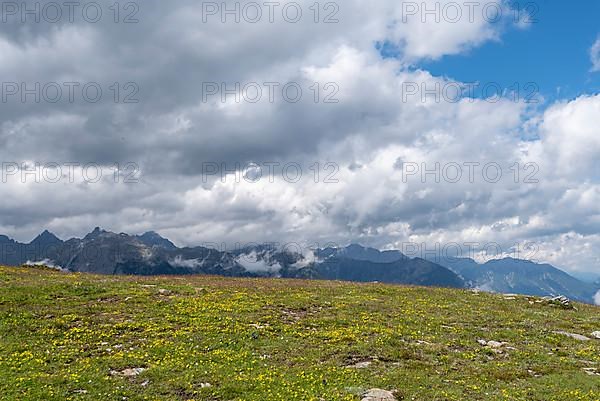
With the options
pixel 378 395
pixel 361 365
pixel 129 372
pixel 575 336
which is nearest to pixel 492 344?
pixel 575 336

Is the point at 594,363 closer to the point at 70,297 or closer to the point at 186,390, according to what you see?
the point at 186,390

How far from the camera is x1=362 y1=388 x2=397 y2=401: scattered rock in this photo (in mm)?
19625

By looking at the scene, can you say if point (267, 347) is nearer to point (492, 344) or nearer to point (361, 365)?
point (361, 365)

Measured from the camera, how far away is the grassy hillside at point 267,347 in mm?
20422

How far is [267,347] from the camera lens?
2575 centimetres

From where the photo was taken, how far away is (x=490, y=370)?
948 inches

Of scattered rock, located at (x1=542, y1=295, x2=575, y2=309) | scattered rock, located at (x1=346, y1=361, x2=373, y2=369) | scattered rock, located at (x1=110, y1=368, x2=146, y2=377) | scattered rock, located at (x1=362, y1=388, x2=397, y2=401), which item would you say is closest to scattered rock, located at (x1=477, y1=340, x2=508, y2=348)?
scattered rock, located at (x1=346, y1=361, x2=373, y2=369)

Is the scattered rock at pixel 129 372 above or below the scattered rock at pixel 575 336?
above

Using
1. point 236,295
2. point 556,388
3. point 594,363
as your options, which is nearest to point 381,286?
point 236,295

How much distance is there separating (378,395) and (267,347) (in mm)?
7746

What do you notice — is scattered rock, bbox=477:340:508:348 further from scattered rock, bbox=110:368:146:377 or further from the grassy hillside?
scattered rock, bbox=110:368:146:377

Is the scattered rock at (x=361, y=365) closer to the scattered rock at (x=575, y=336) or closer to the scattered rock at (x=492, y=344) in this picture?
the scattered rock at (x=492, y=344)

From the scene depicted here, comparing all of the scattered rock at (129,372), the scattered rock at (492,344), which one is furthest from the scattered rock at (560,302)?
the scattered rock at (129,372)

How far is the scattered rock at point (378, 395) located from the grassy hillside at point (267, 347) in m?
0.48
